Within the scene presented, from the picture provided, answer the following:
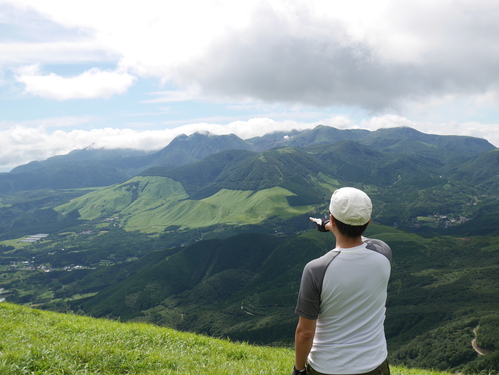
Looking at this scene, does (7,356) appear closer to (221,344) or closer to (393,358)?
(221,344)

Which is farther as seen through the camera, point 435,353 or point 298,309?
point 435,353

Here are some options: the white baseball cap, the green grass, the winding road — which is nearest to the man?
the white baseball cap

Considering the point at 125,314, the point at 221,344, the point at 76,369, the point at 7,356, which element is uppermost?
the point at 7,356

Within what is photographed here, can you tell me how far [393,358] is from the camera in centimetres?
9775

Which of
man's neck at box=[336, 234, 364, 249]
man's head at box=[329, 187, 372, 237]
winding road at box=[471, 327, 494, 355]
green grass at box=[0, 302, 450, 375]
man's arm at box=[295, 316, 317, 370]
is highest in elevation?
man's head at box=[329, 187, 372, 237]

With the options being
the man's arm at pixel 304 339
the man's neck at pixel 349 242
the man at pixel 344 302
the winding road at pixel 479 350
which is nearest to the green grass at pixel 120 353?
the man's arm at pixel 304 339

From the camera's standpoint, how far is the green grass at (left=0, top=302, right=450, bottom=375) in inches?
368

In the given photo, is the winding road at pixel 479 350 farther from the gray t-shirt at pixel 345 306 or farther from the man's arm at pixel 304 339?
the man's arm at pixel 304 339

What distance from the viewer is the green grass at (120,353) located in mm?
9344

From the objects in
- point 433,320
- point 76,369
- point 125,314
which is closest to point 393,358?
point 433,320

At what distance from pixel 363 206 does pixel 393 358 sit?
113 m

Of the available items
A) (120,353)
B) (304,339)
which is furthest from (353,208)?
(120,353)

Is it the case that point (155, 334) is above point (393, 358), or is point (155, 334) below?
above

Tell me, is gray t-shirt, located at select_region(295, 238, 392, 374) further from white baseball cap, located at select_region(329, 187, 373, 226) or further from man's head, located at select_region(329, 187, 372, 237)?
white baseball cap, located at select_region(329, 187, 373, 226)
